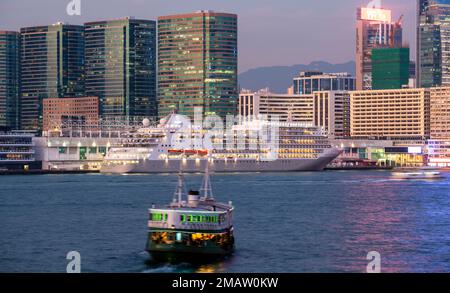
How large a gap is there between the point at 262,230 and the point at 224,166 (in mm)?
97535

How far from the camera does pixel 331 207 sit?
73500 mm

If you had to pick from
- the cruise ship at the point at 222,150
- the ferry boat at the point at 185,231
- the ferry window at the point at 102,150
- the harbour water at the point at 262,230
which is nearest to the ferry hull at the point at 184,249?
the ferry boat at the point at 185,231

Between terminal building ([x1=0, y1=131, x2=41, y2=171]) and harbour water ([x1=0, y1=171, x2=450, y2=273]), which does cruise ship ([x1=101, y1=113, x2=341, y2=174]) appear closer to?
terminal building ([x1=0, y1=131, x2=41, y2=171])

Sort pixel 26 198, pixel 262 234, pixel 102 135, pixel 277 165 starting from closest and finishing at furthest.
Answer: pixel 262 234, pixel 26 198, pixel 277 165, pixel 102 135

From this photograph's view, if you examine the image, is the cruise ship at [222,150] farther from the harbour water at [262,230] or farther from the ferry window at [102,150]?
the harbour water at [262,230]

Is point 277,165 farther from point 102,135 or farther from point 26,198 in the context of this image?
point 26,198

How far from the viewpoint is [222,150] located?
154250 mm

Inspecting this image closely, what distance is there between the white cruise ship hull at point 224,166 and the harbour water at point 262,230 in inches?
1973

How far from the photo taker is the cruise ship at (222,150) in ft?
486

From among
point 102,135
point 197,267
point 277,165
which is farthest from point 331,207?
point 102,135

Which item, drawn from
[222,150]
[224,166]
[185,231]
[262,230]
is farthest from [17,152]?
[185,231]

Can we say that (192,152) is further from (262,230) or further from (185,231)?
(185,231)
